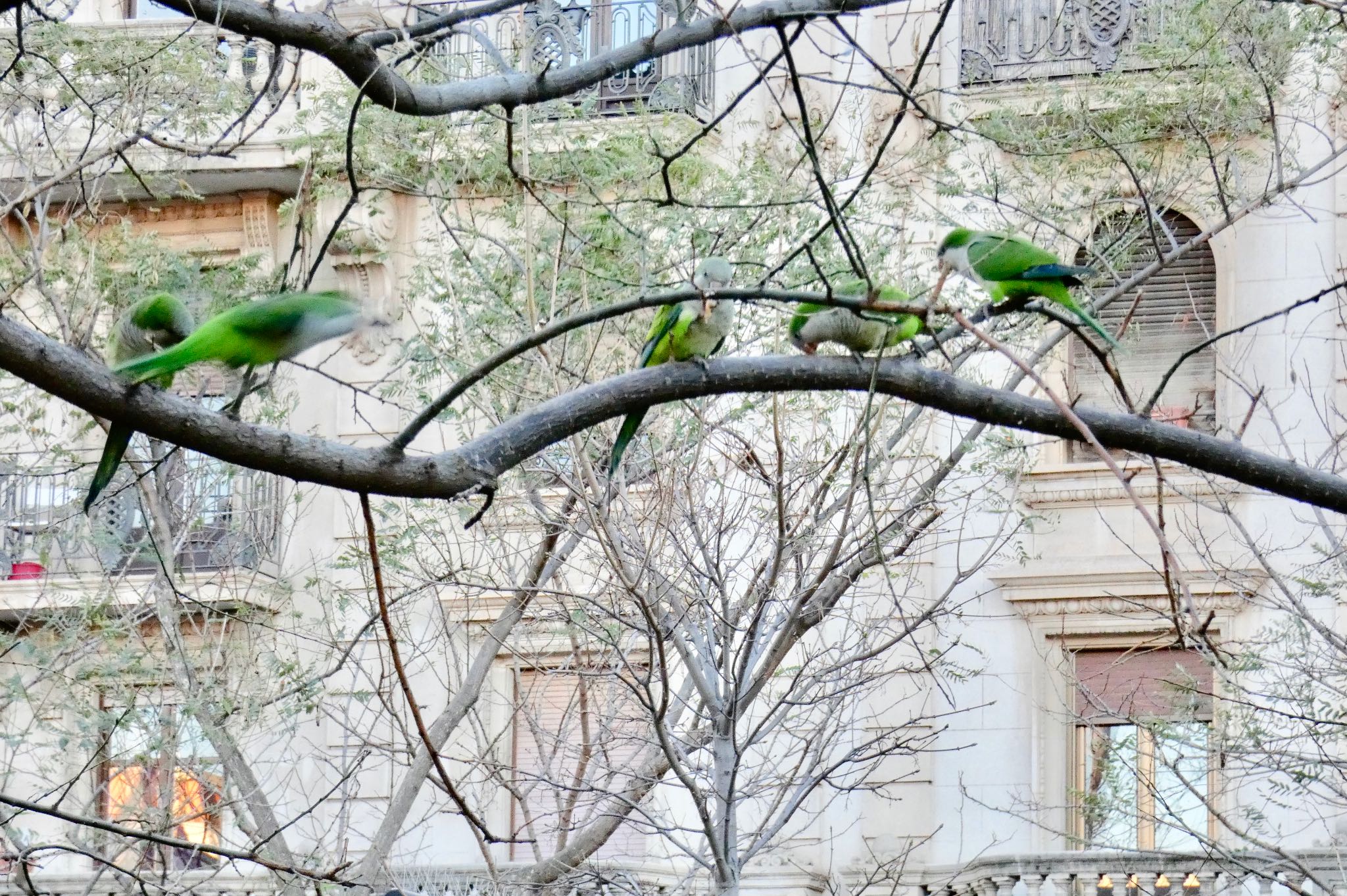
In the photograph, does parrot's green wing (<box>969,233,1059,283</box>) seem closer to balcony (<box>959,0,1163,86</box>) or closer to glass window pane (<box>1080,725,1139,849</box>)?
glass window pane (<box>1080,725,1139,849</box>)

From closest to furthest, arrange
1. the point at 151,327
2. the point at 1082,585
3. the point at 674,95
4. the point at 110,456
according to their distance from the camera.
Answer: the point at 110,456 < the point at 151,327 < the point at 674,95 < the point at 1082,585

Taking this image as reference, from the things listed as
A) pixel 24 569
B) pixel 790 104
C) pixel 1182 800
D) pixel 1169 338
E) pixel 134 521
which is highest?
pixel 790 104

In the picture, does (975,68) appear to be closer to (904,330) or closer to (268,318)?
(904,330)

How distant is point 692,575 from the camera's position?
8.75m

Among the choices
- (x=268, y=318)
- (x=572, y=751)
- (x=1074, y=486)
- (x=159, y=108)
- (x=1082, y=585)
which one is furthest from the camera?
(x=1074, y=486)

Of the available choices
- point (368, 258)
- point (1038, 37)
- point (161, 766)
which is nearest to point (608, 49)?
point (368, 258)

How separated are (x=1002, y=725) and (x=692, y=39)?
30.6 ft

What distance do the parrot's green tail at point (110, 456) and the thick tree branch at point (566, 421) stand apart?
277 mm

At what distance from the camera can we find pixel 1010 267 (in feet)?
16.9

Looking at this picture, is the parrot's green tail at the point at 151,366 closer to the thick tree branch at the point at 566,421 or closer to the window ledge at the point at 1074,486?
the thick tree branch at the point at 566,421

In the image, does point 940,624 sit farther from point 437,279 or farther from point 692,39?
point 692,39

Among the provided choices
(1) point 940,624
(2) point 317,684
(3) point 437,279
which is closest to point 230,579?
(2) point 317,684

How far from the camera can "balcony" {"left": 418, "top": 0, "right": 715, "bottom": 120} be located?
1265 cm

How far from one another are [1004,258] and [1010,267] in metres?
0.04
